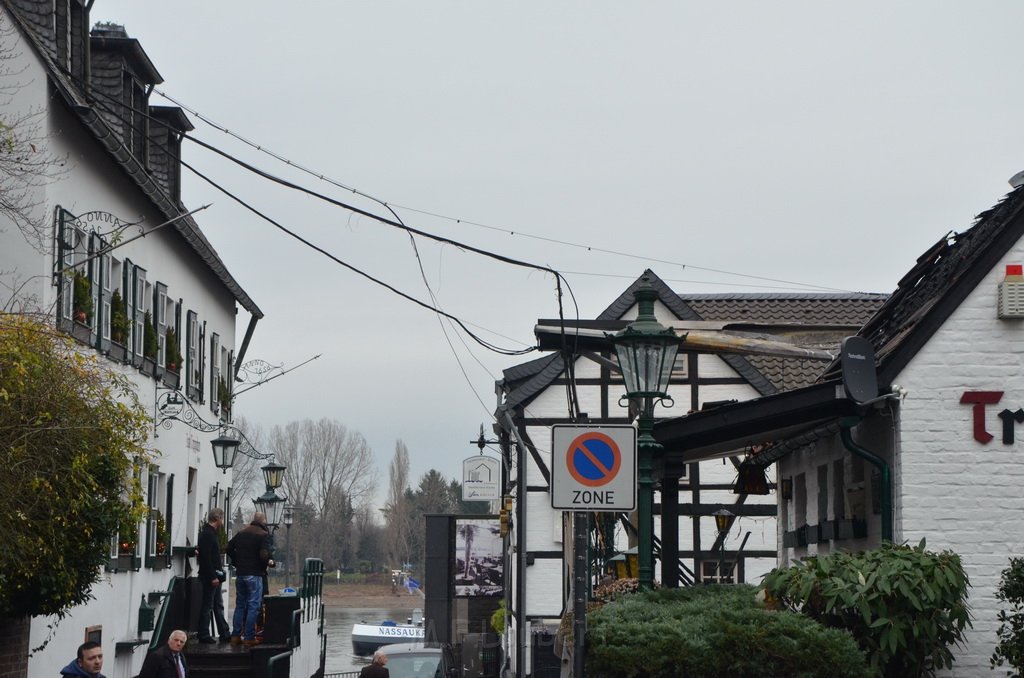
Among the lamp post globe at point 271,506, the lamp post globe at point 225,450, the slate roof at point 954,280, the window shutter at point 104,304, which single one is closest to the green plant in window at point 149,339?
the window shutter at point 104,304

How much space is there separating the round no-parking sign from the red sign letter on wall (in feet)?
15.9

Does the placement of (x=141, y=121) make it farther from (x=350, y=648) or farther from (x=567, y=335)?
(x=350, y=648)

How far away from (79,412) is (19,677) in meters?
5.00

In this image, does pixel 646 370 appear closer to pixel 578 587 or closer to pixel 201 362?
pixel 578 587

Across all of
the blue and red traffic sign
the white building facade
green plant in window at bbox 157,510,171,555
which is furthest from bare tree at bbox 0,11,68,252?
the blue and red traffic sign

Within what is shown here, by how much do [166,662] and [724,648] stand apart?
628cm

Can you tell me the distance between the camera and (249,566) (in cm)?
2056

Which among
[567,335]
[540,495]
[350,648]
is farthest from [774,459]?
[350,648]

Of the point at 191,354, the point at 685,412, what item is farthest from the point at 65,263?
the point at 685,412

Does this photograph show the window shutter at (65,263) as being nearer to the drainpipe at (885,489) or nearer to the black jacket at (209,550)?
the black jacket at (209,550)

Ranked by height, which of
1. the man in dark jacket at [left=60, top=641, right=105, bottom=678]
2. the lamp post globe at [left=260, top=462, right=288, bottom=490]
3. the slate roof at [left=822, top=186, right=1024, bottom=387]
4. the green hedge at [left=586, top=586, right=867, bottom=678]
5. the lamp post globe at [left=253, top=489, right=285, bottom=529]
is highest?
the slate roof at [left=822, top=186, right=1024, bottom=387]

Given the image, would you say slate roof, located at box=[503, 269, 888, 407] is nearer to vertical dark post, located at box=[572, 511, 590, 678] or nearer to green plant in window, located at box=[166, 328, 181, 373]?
green plant in window, located at box=[166, 328, 181, 373]

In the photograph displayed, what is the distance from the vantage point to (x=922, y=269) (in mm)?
18203

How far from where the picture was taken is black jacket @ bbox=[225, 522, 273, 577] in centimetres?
2034
